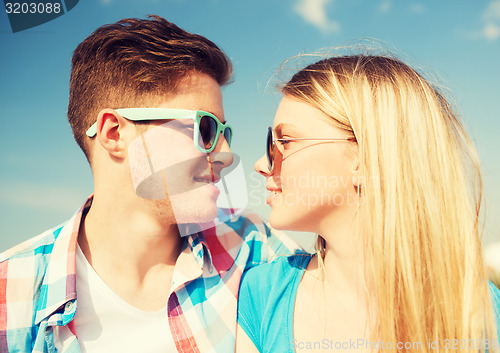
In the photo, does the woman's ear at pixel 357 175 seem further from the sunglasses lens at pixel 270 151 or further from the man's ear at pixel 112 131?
the man's ear at pixel 112 131

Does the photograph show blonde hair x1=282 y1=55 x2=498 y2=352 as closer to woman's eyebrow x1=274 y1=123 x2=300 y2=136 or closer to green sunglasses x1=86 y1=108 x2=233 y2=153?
woman's eyebrow x1=274 y1=123 x2=300 y2=136

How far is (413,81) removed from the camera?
7.02 feet

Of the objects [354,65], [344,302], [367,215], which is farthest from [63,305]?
[354,65]

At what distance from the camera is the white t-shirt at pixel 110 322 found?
2.14 meters

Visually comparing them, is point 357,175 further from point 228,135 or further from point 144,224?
point 144,224

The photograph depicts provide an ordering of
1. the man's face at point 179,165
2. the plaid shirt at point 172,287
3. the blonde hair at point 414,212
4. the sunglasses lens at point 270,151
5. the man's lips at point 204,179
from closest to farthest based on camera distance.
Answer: the blonde hair at point 414,212 → the plaid shirt at point 172,287 → the sunglasses lens at point 270,151 → the man's face at point 179,165 → the man's lips at point 204,179

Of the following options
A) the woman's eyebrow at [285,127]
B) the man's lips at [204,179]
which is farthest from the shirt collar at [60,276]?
the woman's eyebrow at [285,127]

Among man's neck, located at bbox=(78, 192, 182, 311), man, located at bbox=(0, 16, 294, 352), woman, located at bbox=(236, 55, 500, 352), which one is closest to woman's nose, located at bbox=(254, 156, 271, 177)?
woman, located at bbox=(236, 55, 500, 352)

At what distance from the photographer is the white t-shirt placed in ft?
7.04

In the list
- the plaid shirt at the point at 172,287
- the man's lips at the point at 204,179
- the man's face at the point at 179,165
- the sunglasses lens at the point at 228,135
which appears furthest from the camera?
the sunglasses lens at the point at 228,135

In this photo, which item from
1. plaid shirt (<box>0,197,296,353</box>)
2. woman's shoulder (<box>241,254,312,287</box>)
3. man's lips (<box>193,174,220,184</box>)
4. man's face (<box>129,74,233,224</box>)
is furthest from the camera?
man's lips (<box>193,174,220,184</box>)

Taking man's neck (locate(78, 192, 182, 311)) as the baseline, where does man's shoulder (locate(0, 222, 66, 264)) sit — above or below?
above

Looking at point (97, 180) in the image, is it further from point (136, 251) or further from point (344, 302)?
point (344, 302)

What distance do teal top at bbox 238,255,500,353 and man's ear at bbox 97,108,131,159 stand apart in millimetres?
1225
